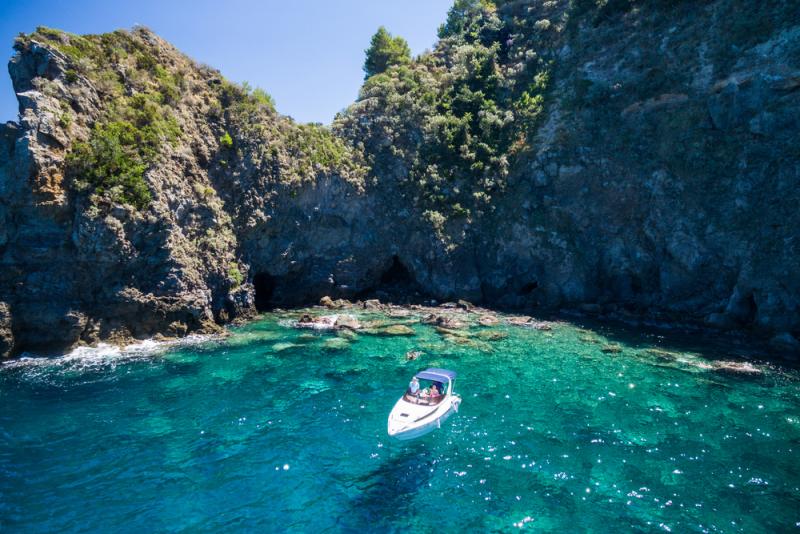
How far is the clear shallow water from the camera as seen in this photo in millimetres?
14414

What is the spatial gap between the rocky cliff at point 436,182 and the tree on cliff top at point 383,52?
49.3 ft

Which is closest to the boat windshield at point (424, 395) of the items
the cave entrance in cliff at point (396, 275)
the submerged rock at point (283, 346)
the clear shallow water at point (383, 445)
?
the clear shallow water at point (383, 445)

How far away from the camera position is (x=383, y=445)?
1845 cm

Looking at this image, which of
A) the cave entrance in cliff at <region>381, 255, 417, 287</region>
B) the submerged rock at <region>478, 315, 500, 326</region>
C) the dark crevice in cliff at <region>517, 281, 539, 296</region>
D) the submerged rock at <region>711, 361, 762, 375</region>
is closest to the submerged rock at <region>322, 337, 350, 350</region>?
the submerged rock at <region>478, 315, 500, 326</region>

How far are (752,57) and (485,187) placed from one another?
947 inches

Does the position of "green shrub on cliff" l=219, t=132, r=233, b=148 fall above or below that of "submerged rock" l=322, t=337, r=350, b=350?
above

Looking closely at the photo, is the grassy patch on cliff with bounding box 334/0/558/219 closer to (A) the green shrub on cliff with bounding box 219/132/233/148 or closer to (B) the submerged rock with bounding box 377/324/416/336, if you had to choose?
(A) the green shrub on cliff with bounding box 219/132/233/148

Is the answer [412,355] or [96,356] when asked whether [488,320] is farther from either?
[96,356]

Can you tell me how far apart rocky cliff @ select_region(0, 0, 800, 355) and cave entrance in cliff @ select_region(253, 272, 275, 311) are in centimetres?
22

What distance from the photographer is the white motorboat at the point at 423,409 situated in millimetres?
17812

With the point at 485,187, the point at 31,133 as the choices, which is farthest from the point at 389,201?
the point at 31,133

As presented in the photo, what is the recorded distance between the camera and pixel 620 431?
19422 mm

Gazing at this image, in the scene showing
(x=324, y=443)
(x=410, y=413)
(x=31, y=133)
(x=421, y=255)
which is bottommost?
(x=324, y=443)

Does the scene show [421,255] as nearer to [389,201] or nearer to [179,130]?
[389,201]
